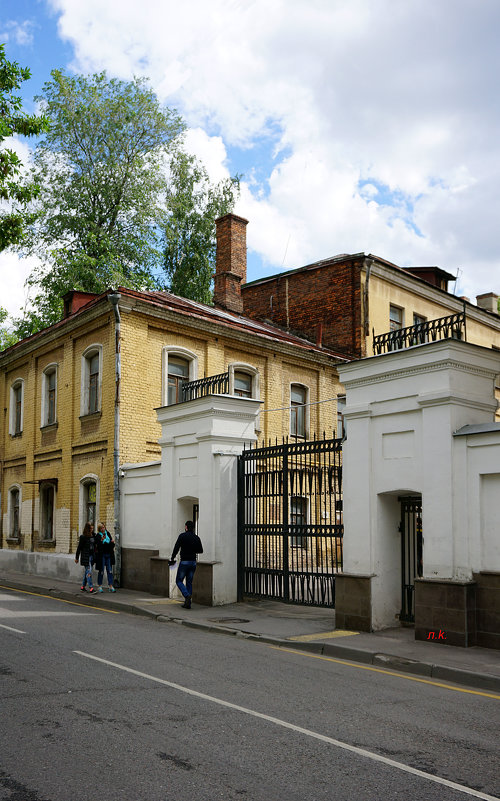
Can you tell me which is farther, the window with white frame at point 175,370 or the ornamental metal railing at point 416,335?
the window with white frame at point 175,370

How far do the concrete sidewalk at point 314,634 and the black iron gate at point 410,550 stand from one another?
1.27 feet

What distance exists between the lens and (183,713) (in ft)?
22.2

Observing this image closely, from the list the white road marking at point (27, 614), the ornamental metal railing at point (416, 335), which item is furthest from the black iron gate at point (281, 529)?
the white road marking at point (27, 614)

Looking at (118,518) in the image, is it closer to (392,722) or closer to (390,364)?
(390,364)

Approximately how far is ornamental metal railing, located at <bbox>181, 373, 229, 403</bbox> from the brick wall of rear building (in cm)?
1178

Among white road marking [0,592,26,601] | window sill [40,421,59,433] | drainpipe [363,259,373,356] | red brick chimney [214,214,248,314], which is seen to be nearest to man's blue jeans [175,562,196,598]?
white road marking [0,592,26,601]

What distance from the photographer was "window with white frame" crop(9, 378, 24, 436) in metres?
27.8

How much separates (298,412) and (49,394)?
28.1ft

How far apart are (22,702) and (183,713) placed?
5.11ft

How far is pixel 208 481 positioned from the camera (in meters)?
16.2

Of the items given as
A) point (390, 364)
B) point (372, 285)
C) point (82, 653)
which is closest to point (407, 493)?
point (390, 364)

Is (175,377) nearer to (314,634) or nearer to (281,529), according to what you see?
(281,529)

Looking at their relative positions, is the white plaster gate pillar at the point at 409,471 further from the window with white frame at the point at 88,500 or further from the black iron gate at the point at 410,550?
the window with white frame at the point at 88,500

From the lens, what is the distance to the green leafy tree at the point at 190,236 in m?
39.9
